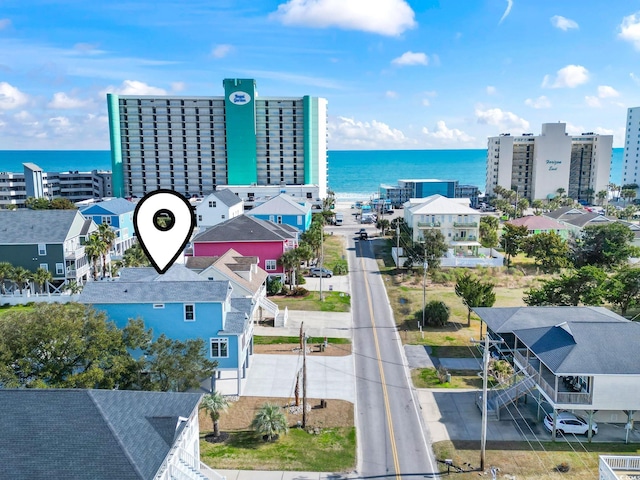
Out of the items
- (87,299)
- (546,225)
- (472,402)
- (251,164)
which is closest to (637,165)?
(546,225)

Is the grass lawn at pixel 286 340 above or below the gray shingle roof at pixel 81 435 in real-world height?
below

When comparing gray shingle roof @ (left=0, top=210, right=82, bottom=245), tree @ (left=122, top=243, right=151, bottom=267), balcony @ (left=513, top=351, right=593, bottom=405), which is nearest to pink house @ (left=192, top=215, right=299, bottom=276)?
tree @ (left=122, top=243, right=151, bottom=267)

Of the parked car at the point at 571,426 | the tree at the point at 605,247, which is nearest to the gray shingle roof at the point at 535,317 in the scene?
the parked car at the point at 571,426

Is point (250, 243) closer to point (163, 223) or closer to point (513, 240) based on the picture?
point (513, 240)

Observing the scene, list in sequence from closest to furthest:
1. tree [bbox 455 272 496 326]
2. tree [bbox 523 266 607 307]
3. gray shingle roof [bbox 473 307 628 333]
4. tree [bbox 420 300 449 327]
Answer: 1. gray shingle roof [bbox 473 307 628 333]
2. tree [bbox 523 266 607 307]
3. tree [bbox 455 272 496 326]
4. tree [bbox 420 300 449 327]

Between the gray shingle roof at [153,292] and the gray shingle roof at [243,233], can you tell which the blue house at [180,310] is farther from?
the gray shingle roof at [243,233]

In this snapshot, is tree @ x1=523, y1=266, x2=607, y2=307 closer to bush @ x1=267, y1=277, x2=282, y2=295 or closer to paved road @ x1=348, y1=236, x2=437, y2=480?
paved road @ x1=348, y1=236, x2=437, y2=480
